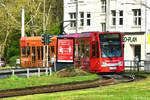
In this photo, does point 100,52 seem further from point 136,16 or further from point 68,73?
point 136,16

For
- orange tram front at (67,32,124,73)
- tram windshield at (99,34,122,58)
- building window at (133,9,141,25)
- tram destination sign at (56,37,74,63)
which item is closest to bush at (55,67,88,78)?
orange tram front at (67,32,124,73)

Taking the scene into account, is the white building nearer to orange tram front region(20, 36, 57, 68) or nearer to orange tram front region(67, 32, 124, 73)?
orange tram front region(20, 36, 57, 68)

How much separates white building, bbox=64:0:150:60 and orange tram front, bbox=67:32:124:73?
68.8ft

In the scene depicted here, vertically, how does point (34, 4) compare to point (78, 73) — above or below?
above

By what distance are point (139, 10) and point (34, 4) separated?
20907 millimetres

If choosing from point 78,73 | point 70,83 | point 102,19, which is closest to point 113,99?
point 70,83

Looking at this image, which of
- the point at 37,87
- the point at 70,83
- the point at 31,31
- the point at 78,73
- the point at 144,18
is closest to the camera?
the point at 37,87

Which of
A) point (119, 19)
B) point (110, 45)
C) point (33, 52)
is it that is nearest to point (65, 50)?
point (110, 45)

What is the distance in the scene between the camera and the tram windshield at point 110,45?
33.7 m

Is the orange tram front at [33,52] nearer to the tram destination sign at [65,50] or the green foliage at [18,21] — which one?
the tram destination sign at [65,50]

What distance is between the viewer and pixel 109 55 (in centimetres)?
3384

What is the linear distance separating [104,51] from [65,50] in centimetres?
365

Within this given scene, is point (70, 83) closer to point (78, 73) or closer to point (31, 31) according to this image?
point (78, 73)

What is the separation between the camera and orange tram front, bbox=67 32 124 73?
33656 millimetres
